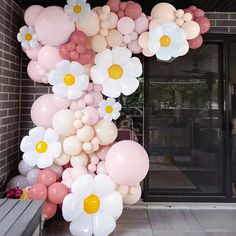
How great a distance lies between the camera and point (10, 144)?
10.6ft

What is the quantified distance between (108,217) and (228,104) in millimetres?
2062

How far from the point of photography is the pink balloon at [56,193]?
8.79ft

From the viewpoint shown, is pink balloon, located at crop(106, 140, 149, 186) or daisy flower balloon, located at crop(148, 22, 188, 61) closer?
pink balloon, located at crop(106, 140, 149, 186)

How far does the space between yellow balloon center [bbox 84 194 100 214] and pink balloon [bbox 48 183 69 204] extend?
25cm

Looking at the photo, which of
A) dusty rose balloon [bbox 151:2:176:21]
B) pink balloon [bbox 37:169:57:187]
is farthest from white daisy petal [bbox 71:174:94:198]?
dusty rose balloon [bbox 151:2:176:21]

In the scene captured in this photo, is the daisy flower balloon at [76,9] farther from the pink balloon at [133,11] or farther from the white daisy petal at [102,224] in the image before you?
the white daisy petal at [102,224]

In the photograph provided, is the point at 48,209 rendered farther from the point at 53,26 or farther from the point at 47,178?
the point at 53,26

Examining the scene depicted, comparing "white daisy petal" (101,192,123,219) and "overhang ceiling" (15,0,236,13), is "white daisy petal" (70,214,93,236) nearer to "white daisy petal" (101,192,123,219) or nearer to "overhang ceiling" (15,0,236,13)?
"white daisy petal" (101,192,123,219)

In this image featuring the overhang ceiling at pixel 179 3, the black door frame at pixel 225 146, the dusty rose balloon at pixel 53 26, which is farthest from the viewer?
the black door frame at pixel 225 146

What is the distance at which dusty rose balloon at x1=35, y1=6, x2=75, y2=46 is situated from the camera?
2666 millimetres

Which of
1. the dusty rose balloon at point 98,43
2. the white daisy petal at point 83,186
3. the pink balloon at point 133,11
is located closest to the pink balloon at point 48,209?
the white daisy petal at point 83,186

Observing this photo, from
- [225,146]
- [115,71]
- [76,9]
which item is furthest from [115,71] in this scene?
[225,146]

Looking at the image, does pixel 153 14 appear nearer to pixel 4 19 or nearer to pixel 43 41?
pixel 43 41

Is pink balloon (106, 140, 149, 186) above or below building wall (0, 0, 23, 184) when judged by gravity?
below
